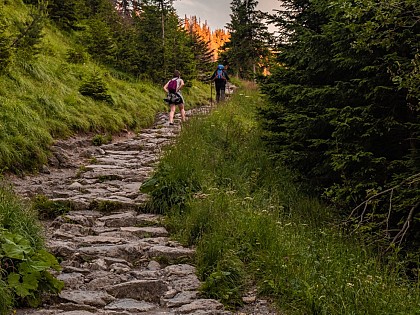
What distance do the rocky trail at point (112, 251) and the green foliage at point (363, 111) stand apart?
8.47 ft

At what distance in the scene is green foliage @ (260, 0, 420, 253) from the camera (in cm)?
611

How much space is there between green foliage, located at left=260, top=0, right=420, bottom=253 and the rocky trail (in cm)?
258

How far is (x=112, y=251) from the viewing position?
5.50m

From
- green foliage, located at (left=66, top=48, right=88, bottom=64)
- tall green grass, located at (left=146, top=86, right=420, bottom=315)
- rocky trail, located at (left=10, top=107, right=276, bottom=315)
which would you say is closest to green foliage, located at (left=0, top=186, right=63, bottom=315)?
rocky trail, located at (left=10, top=107, right=276, bottom=315)

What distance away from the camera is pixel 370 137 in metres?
7.05

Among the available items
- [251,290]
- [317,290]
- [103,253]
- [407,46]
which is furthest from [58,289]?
[407,46]

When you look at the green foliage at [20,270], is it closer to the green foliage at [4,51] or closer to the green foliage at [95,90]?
the green foliage at [4,51]

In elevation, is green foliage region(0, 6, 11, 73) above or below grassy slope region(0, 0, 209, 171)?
above

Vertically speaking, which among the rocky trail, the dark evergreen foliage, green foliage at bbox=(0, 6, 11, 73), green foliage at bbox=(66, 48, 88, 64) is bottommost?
the rocky trail

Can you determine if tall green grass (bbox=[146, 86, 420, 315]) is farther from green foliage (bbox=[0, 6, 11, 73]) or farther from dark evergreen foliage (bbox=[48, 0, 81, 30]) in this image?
dark evergreen foliage (bbox=[48, 0, 81, 30])

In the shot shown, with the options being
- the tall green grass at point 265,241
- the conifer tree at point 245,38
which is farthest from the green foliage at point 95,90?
the conifer tree at point 245,38

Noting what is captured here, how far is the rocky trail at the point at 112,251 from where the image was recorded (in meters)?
4.23

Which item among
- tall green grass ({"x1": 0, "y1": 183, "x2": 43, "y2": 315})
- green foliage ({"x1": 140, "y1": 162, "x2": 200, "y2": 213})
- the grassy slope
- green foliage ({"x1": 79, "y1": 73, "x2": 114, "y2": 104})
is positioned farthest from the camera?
green foliage ({"x1": 79, "y1": 73, "x2": 114, "y2": 104})

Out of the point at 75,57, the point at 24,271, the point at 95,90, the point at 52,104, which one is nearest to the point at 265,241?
the point at 24,271
